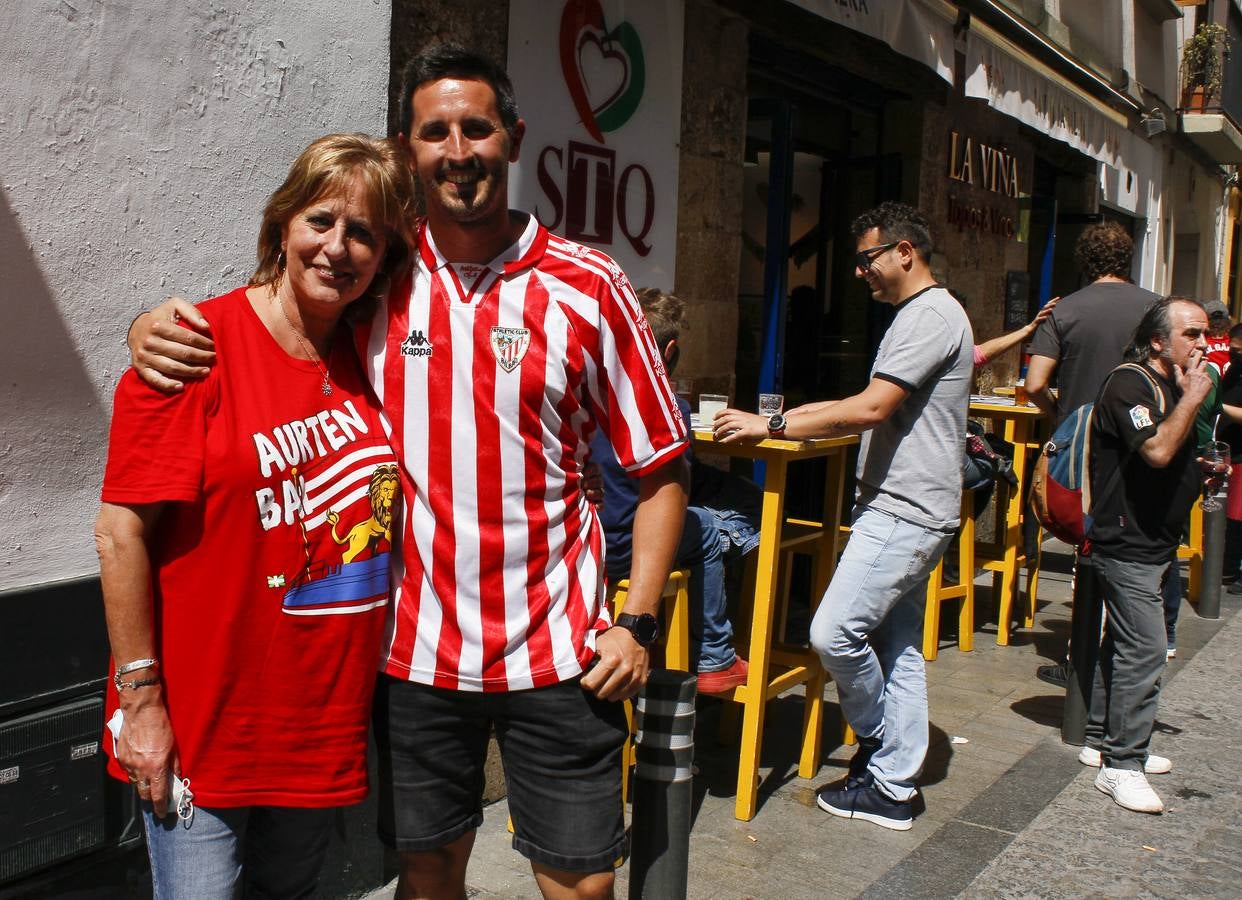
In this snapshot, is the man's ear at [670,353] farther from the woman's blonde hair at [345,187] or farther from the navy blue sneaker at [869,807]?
the woman's blonde hair at [345,187]

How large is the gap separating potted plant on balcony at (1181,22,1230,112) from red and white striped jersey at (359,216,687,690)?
14.9 m

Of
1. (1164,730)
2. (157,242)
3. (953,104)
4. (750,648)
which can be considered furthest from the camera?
(953,104)

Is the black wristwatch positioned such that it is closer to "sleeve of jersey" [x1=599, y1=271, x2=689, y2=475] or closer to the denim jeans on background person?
"sleeve of jersey" [x1=599, y1=271, x2=689, y2=475]

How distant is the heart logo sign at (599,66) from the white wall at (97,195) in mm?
1473

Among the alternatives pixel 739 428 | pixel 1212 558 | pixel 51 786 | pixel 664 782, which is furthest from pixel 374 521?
pixel 1212 558

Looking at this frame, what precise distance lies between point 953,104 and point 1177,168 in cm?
916

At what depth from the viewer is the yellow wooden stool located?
5891 millimetres

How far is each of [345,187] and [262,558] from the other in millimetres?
644

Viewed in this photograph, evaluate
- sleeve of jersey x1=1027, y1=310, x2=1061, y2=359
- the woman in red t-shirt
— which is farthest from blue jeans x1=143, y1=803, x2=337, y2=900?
sleeve of jersey x1=1027, y1=310, x2=1061, y2=359

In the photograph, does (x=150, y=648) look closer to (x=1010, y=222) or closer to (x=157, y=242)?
(x=157, y=242)

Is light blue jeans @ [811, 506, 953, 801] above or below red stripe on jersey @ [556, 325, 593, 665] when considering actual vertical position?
below

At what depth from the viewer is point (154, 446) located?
1.81 m

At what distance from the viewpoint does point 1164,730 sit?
16.2ft

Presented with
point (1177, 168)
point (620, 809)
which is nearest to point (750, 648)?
point (620, 809)
